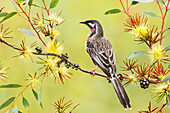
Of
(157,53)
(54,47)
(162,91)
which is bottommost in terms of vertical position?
(162,91)

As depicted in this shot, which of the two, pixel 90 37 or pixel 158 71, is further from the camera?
pixel 90 37

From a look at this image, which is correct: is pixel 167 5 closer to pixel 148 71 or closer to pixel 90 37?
pixel 148 71

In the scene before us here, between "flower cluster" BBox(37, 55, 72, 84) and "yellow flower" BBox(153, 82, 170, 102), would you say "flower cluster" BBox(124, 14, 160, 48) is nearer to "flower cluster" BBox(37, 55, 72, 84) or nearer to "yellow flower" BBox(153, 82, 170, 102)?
"yellow flower" BBox(153, 82, 170, 102)

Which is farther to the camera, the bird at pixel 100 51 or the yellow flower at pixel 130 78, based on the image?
the bird at pixel 100 51

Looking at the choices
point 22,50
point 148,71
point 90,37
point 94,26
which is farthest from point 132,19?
point 90,37

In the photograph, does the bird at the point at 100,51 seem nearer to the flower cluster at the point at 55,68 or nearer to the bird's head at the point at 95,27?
the bird's head at the point at 95,27

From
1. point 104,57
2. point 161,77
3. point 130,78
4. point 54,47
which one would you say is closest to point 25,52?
point 54,47

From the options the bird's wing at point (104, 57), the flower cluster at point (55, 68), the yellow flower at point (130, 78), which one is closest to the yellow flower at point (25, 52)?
the flower cluster at point (55, 68)

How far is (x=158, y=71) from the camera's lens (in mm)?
1119

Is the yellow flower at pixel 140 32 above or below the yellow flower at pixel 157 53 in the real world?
above

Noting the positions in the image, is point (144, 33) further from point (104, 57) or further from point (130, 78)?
point (104, 57)

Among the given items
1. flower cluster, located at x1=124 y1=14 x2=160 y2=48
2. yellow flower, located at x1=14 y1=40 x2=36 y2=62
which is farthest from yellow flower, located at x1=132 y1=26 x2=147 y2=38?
yellow flower, located at x1=14 y1=40 x2=36 y2=62

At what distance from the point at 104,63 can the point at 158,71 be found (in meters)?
0.56

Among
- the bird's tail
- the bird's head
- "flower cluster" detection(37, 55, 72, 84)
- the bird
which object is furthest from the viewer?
the bird's head
